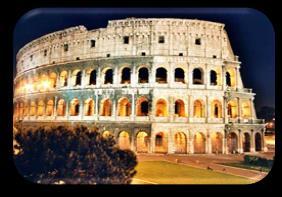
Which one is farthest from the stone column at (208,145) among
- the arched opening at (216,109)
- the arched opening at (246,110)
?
the arched opening at (246,110)

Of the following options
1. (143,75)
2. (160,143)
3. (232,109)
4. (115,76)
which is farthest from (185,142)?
(115,76)

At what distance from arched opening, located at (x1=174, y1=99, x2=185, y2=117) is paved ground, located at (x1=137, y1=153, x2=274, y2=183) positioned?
2.41 metres

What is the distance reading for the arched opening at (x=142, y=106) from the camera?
14459 millimetres

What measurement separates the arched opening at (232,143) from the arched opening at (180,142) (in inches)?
75.6

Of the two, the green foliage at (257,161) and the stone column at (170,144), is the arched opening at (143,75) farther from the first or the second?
the green foliage at (257,161)

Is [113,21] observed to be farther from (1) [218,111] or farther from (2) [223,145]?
(2) [223,145]

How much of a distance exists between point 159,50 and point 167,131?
3.69 metres

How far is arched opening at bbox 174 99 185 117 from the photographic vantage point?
15.2 metres

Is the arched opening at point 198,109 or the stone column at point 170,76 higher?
the stone column at point 170,76

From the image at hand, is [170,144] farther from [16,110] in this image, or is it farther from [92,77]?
[16,110]

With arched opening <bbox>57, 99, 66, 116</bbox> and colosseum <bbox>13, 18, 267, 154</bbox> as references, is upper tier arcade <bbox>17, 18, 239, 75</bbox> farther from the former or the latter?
arched opening <bbox>57, 99, 66, 116</bbox>

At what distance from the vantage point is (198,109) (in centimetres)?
1517

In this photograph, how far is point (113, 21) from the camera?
43.7 feet
